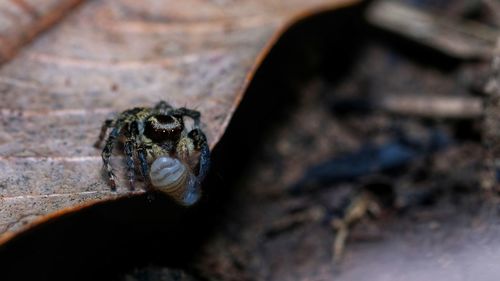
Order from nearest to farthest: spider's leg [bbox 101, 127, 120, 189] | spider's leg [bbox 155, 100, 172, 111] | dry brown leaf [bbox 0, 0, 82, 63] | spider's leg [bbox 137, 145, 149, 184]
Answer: spider's leg [bbox 101, 127, 120, 189] < spider's leg [bbox 137, 145, 149, 184] < spider's leg [bbox 155, 100, 172, 111] < dry brown leaf [bbox 0, 0, 82, 63]

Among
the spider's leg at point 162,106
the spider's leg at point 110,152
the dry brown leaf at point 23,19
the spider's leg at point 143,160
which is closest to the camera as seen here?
the spider's leg at point 110,152

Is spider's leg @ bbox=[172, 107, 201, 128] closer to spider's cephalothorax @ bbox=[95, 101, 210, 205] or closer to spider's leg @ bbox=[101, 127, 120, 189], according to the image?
spider's cephalothorax @ bbox=[95, 101, 210, 205]

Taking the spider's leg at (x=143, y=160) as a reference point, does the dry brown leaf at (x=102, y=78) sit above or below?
above

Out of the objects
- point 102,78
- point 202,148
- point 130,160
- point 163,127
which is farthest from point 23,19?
point 202,148

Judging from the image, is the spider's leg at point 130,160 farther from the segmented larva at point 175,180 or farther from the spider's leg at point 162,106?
the spider's leg at point 162,106

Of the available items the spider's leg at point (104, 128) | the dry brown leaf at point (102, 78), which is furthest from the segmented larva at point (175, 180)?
the spider's leg at point (104, 128)

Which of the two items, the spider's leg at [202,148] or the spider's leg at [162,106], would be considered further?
the spider's leg at [162,106]

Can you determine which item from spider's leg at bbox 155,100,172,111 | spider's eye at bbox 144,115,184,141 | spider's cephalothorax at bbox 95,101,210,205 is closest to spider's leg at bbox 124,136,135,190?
spider's cephalothorax at bbox 95,101,210,205

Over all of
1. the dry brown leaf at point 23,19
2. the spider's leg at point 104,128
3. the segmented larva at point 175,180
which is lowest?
the segmented larva at point 175,180

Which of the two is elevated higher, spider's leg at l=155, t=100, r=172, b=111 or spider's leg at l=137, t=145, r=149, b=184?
spider's leg at l=155, t=100, r=172, b=111
